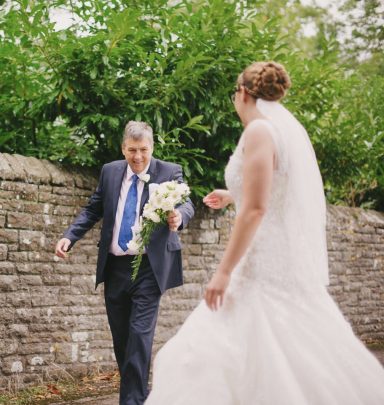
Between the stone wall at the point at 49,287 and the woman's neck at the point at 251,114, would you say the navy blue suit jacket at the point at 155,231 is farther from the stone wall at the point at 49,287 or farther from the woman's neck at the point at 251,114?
the woman's neck at the point at 251,114

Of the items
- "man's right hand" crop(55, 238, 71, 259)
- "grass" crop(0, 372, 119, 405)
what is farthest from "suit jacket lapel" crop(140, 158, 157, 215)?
"grass" crop(0, 372, 119, 405)

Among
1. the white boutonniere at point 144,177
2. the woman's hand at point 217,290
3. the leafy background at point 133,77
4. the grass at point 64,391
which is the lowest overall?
the grass at point 64,391

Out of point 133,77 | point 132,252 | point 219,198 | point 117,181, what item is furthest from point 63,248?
point 133,77

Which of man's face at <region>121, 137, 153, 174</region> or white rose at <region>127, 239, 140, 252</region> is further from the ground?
man's face at <region>121, 137, 153, 174</region>

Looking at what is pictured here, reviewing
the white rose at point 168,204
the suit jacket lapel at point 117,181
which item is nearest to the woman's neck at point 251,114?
the white rose at point 168,204

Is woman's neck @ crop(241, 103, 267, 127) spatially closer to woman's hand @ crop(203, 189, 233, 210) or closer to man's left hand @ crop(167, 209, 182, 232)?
woman's hand @ crop(203, 189, 233, 210)

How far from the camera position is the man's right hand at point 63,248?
503 cm

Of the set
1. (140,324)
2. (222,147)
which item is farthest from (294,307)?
(222,147)

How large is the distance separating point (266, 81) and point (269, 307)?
114 centimetres

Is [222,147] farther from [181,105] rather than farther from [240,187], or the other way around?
[240,187]

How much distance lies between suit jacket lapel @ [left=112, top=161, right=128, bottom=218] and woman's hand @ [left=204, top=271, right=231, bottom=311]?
6.41 ft

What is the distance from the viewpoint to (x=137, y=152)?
5117 mm

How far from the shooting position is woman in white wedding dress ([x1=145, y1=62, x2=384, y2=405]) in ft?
10.6

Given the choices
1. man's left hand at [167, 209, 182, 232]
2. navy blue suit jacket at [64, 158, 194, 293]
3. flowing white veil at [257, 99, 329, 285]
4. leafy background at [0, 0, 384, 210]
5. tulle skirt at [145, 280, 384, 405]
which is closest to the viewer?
tulle skirt at [145, 280, 384, 405]
